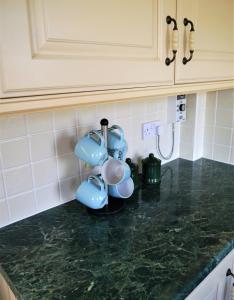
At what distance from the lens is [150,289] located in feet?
2.28

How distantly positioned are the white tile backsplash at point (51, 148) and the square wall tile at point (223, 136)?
0.07m

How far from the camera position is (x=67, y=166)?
112cm

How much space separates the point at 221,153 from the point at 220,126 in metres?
0.17

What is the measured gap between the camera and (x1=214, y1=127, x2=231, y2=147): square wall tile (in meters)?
1.54

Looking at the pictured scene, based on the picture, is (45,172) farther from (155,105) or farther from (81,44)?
(155,105)

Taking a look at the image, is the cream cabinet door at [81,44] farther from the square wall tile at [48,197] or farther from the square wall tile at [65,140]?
the square wall tile at [48,197]

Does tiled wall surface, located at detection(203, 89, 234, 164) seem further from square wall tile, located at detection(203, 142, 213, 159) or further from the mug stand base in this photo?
the mug stand base

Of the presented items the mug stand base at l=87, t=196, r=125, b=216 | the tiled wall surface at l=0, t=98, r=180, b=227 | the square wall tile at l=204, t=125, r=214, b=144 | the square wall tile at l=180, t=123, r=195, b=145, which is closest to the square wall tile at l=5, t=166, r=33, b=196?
the tiled wall surface at l=0, t=98, r=180, b=227

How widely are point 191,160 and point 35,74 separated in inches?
48.7

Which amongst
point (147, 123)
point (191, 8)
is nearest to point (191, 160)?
point (147, 123)

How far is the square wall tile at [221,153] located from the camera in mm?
1572

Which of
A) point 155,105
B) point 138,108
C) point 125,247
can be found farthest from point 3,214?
point 155,105

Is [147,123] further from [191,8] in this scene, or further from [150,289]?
[150,289]

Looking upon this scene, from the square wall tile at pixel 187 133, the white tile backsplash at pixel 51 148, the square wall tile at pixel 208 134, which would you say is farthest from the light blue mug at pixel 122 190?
the square wall tile at pixel 208 134
